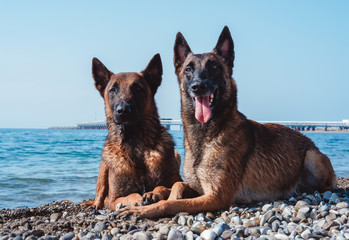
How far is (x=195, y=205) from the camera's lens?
4.38 meters

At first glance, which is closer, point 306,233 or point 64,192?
point 306,233

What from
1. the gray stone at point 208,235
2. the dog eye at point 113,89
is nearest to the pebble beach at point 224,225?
the gray stone at point 208,235

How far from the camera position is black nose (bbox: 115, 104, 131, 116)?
4.89 metres

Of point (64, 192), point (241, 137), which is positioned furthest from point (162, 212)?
point (64, 192)

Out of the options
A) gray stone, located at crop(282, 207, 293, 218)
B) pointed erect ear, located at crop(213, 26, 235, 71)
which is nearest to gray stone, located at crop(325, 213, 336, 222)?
gray stone, located at crop(282, 207, 293, 218)

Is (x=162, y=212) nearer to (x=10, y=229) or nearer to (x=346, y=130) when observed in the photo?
(x=10, y=229)

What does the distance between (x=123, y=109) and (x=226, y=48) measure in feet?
5.52

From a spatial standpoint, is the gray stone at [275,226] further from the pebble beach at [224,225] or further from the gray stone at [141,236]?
the gray stone at [141,236]

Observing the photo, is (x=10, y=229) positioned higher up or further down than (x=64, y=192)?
higher up

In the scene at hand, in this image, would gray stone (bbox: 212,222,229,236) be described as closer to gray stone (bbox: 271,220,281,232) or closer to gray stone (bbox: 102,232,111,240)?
gray stone (bbox: 271,220,281,232)

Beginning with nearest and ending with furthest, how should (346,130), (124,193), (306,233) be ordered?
(306,233)
(124,193)
(346,130)

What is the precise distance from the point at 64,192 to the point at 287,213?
6.36 metres

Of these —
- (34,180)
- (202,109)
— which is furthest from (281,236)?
(34,180)

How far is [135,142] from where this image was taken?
5270 millimetres
